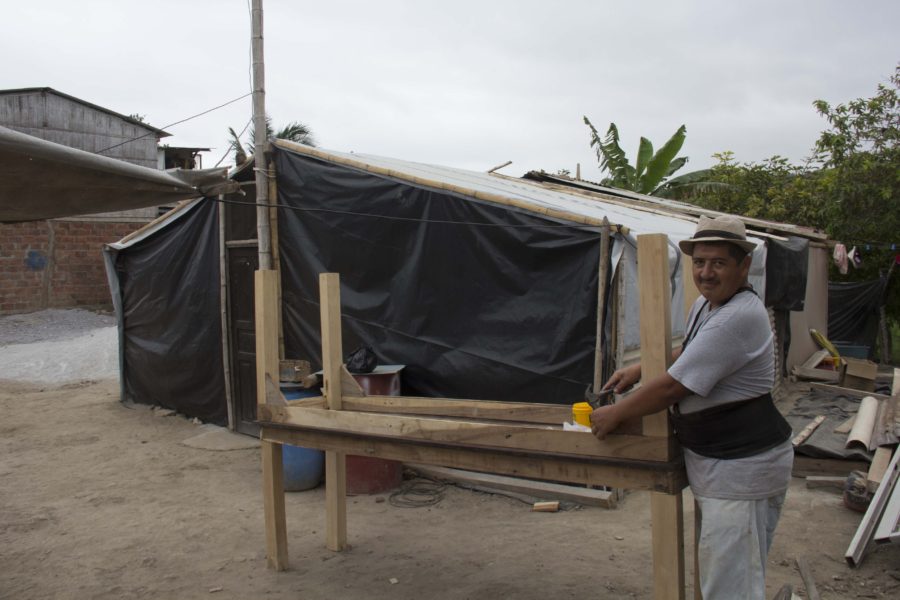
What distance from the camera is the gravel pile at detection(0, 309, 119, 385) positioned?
11.5 meters

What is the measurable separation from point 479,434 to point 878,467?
12.2 feet

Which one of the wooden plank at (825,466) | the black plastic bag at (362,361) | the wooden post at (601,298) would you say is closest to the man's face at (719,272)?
the wooden post at (601,298)

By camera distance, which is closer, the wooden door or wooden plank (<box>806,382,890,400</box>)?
the wooden door

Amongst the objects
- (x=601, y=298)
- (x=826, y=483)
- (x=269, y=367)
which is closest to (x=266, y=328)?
(x=269, y=367)

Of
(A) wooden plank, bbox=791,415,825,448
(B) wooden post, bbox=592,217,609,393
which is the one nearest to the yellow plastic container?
(B) wooden post, bbox=592,217,609,393

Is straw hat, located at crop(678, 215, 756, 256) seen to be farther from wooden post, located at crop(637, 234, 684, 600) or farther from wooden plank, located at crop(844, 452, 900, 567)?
wooden plank, located at crop(844, 452, 900, 567)

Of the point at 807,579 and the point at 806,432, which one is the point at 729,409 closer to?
the point at 807,579

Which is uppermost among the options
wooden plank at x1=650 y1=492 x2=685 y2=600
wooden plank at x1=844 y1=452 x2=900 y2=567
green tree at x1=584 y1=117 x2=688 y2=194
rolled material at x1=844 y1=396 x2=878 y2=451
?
green tree at x1=584 y1=117 x2=688 y2=194

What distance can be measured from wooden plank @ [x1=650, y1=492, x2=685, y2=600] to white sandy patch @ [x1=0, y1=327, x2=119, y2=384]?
433 inches

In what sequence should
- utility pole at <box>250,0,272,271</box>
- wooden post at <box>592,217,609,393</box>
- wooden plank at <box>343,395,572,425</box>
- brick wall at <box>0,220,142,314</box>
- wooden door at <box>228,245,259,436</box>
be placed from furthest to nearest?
brick wall at <box>0,220,142,314</box> < wooden door at <box>228,245,259,436</box> < utility pole at <box>250,0,272,271</box> < wooden post at <box>592,217,609,393</box> < wooden plank at <box>343,395,572,425</box>

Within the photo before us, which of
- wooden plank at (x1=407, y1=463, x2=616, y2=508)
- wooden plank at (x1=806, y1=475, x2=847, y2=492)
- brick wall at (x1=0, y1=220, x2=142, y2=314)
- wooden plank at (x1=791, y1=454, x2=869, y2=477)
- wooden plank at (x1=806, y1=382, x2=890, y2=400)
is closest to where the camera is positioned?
wooden plank at (x1=407, y1=463, x2=616, y2=508)

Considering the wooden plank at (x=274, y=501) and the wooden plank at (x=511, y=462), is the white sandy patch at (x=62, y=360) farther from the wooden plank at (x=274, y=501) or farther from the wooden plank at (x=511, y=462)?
the wooden plank at (x=511, y=462)

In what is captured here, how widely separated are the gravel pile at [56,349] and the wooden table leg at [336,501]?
8.53 m

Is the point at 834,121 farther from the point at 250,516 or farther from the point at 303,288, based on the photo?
the point at 250,516
